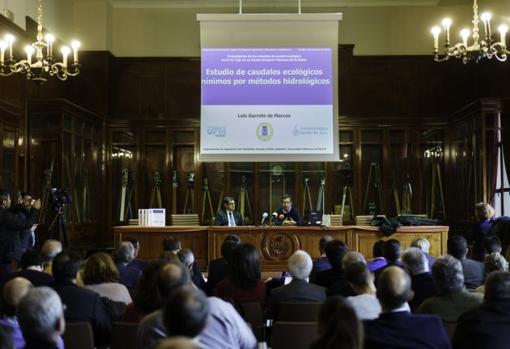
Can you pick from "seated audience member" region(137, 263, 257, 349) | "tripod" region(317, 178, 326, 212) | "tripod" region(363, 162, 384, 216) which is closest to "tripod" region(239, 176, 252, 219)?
"tripod" region(317, 178, 326, 212)

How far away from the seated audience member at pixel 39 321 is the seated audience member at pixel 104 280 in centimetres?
161

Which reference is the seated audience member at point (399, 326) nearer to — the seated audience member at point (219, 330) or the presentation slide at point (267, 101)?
the seated audience member at point (219, 330)

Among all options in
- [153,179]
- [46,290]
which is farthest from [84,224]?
[46,290]

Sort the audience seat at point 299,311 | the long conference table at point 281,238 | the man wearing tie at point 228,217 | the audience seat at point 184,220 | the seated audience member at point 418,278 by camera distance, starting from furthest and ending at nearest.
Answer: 1. the audience seat at point 184,220
2. the man wearing tie at point 228,217
3. the long conference table at point 281,238
4. the seated audience member at point 418,278
5. the audience seat at point 299,311

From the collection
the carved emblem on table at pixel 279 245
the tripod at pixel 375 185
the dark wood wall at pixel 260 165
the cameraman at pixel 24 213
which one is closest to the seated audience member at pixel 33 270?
the cameraman at pixel 24 213

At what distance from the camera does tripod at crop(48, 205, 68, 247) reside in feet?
28.8

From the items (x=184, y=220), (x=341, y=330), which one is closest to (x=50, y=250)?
(x=341, y=330)

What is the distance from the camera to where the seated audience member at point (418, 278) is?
414 cm

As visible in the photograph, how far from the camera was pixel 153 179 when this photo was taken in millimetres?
12305

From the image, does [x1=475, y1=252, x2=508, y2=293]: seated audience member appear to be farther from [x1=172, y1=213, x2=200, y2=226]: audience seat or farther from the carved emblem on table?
[x1=172, y1=213, x2=200, y2=226]: audience seat

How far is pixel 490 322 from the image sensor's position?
286cm

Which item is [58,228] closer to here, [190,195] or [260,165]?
[190,195]

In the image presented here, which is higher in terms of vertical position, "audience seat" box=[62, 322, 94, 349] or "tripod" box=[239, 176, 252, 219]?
"tripod" box=[239, 176, 252, 219]

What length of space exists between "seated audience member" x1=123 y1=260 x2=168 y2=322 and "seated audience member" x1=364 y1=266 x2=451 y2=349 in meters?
1.16
